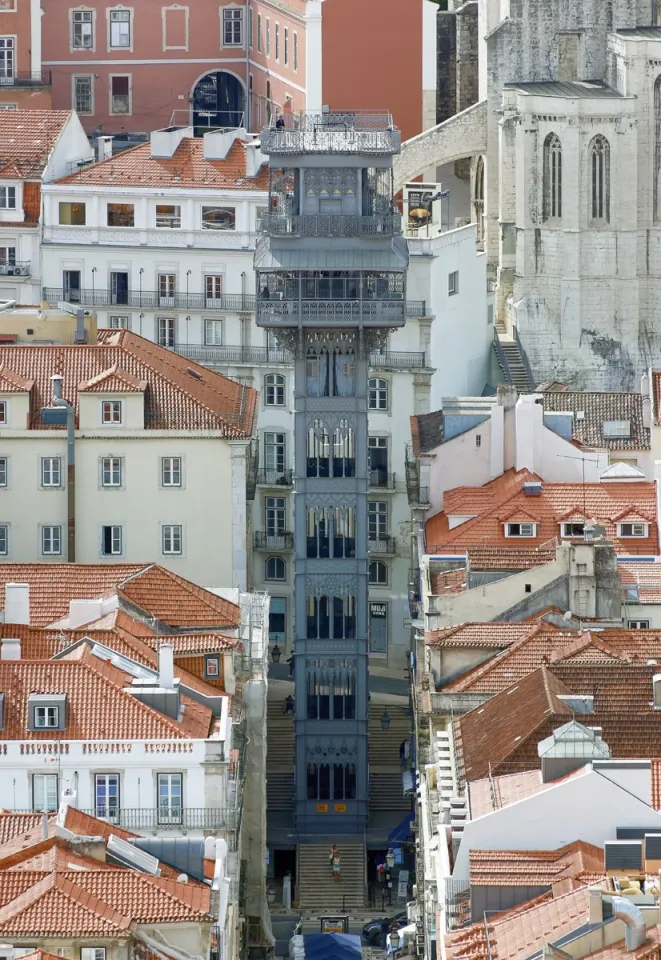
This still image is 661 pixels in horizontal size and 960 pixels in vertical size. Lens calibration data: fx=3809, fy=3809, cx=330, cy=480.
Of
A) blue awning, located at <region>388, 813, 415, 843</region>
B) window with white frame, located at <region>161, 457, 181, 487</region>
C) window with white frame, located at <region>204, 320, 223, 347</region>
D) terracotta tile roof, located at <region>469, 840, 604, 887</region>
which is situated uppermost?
window with white frame, located at <region>204, 320, 223, 347</region>

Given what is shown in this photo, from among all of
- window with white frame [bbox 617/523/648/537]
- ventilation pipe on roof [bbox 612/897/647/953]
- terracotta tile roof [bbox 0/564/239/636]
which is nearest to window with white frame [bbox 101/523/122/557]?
terracotta tile roof [bbox 0/564/239/636]

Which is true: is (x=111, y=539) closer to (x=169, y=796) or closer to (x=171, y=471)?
(x=171, y=471)

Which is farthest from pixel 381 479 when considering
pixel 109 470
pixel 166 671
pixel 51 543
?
pixel 166 671

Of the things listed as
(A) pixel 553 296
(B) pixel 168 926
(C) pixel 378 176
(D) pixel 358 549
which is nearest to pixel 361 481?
(D) pixel 358 549

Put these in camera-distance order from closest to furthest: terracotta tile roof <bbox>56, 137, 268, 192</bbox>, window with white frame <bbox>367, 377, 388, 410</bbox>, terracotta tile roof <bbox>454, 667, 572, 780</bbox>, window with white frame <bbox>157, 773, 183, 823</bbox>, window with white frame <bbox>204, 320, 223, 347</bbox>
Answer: window with white frame <bbox>157, 773, 183, 823</bbox>, terracotta tile roof <bbox>454, 667, 572, 780</bbox>, window with white frame <bbox>367, 377, 388, 410</bbox>, window with white frame <bbox>204, 320, 223, 347</bbox>, terracotta tile roof <bbox>56, 137, 268, 192</bbox>

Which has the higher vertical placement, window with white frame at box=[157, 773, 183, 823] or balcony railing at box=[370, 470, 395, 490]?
balcony railing at box=[370, 470, 395, 490]

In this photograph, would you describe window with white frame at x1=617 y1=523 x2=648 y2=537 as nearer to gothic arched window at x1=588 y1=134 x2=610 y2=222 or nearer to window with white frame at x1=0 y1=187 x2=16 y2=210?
window with white frame at x1=0 y1=187 x2=16 y2=210
